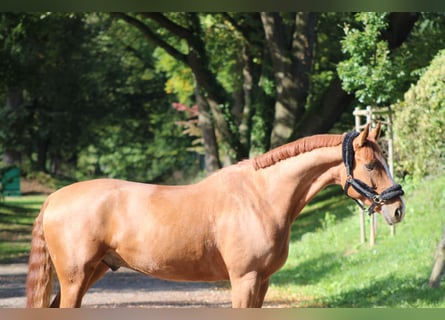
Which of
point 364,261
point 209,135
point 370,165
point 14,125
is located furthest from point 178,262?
point 14,125

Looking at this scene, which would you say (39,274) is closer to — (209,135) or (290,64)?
(290,64)

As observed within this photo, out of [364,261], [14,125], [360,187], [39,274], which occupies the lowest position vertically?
[14,125]

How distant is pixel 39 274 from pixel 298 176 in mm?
2045

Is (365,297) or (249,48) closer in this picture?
(365,297)

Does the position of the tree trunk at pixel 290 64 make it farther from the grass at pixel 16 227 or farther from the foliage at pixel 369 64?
the grass at pixel 16 227

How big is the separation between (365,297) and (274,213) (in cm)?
539

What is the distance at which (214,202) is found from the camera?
6.05m

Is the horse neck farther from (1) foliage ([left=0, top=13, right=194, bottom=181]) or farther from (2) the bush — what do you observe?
(1) foliage ([left=0, top=13, right=194, bottom=181])

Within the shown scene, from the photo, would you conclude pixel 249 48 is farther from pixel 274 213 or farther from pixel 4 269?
pixel 274 213

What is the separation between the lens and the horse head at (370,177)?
5.92 meters

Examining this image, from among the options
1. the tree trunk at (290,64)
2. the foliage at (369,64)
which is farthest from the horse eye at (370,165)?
the tree trunk at (290,64)

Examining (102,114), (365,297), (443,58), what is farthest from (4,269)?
(102,114)

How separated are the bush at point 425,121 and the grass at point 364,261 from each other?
138cm

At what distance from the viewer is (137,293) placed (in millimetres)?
13328
